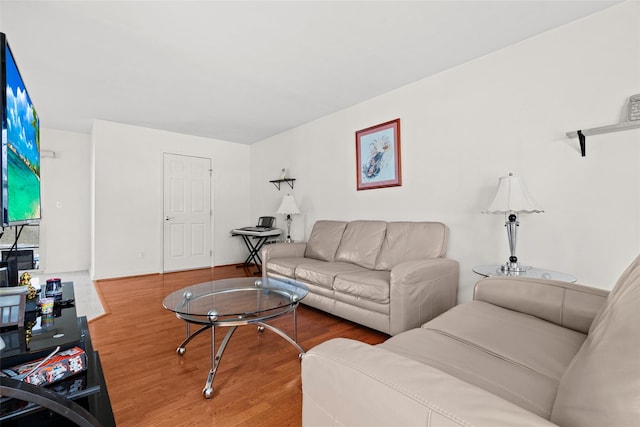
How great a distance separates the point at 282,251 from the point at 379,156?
1620 millimetres

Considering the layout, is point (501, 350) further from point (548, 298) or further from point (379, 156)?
point (379, 156)

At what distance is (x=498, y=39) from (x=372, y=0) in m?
1.16

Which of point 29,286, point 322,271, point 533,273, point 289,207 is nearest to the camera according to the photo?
point 29,286

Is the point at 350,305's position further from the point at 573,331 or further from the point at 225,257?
the point at 225,257

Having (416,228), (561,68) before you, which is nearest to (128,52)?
(416,228)

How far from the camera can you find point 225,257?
5688 millimetres

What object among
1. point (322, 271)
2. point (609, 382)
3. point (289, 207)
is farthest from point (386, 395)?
point (289, 207)

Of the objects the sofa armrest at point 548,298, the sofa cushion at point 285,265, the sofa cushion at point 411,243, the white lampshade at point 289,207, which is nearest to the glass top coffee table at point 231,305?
the sofa cushion at point 285,265

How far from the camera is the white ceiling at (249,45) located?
200 centimetres

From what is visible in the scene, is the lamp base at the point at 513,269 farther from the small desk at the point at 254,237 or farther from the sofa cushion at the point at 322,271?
the small desk at the point at 254,237

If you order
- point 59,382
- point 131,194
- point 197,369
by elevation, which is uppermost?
point 131,194

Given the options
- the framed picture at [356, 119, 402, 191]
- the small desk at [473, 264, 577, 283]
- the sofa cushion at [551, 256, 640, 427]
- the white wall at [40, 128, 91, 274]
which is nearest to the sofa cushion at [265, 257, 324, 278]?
the framed picture at [356, 119, 402, 191]

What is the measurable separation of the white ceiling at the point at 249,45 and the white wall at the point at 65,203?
157cm

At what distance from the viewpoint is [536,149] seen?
2.31 metres
